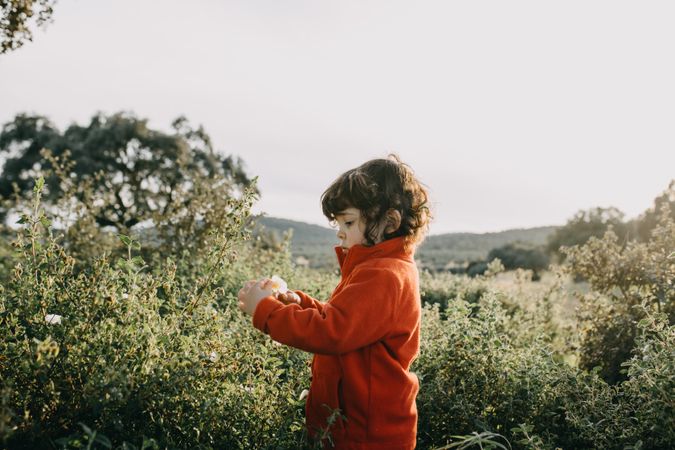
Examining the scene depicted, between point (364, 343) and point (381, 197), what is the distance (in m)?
0.68

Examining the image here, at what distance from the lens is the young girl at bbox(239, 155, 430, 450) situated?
2.19 m

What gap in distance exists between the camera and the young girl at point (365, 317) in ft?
7.17

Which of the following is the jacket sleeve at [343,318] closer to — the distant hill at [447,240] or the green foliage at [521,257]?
the green foliage at [521,257]

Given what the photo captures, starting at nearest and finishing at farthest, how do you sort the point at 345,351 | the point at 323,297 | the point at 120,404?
1. the point at 120,404
2. the point at 345,351
3. the point at 323,297

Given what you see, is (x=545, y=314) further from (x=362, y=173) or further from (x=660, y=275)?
(x=362, y=173)

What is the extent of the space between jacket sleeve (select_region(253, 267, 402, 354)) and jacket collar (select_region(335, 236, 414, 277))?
15cm

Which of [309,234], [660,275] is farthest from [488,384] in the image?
[309,234]

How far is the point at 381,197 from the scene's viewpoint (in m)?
2.52

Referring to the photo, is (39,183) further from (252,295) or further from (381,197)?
(381,197)

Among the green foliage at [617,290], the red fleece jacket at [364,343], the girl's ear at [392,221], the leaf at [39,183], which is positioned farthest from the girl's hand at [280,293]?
the green foliage at [617,290]

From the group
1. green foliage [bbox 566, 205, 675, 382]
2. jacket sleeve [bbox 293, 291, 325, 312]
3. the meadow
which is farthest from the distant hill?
jacket sleeve [bbox 293, 291, 325, 312]

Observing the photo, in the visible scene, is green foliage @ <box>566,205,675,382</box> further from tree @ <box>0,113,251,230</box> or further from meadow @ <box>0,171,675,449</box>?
tree @ <box>0,113,251,230</box>

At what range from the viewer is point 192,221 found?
300 inches

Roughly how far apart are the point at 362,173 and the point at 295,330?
798 millimetres
